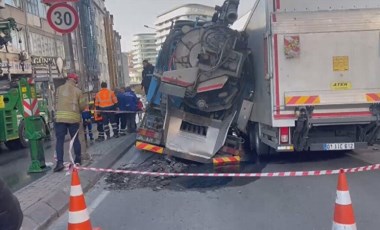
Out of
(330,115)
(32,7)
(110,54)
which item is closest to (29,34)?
(32,7)

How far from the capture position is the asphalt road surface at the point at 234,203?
505 cm

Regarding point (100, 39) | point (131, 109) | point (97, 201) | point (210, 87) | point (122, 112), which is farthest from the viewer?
point (100, 39)

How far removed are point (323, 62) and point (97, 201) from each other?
4.13 m

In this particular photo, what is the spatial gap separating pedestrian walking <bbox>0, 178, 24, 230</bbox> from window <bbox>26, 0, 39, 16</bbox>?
30.7 metres

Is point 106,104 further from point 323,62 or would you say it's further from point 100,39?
point 100,39

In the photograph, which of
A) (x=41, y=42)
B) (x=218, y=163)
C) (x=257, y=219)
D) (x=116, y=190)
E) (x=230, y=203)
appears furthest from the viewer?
(x=41, y=42)

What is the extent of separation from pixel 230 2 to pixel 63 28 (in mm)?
3522

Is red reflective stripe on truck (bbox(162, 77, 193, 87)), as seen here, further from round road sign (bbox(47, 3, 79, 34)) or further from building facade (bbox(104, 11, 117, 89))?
building facade (bbox(104, 11, 117, 89))

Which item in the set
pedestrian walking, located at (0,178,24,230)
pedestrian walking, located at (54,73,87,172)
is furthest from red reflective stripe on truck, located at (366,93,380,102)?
pedestrian walking, located at (0,178,24,230)

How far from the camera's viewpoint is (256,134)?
29.9ft

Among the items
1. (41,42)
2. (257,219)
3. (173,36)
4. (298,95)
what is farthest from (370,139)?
(41,42)

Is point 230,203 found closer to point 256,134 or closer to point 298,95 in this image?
point 298,95

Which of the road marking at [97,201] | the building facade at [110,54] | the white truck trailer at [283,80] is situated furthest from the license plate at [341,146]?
the building facade at [110,54]

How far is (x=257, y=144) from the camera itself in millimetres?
9047
